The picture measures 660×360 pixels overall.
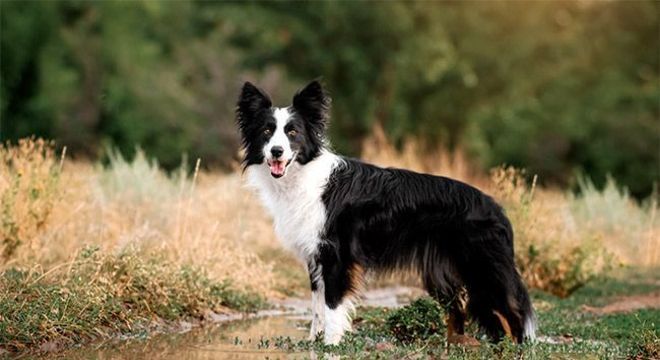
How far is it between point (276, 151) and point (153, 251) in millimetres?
2672

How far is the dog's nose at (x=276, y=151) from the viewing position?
8.52 meters

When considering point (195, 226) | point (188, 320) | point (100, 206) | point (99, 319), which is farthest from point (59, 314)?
point (100, 206)

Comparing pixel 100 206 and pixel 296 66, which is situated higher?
pixel 296 66

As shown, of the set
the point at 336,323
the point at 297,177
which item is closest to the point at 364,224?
the point at 297,177

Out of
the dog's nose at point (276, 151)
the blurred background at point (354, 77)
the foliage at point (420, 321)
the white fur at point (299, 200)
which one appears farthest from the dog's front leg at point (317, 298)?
the blurred background at point (354, 77)

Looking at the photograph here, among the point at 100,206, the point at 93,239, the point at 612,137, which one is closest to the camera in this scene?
the point at 93,239

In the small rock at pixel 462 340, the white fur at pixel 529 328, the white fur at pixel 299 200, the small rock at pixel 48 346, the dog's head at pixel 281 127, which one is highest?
the dog's head at pixel 281 127

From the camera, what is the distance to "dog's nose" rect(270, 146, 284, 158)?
852cm

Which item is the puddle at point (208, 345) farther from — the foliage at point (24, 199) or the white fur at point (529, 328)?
the foliage at point (24, 199)

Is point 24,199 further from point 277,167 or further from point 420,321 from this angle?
point 420,321

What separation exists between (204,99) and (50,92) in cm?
513

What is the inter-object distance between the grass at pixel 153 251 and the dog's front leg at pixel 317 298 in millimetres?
508

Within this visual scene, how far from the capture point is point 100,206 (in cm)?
1358

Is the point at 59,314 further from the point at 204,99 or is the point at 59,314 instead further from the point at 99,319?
the point at 204,99
